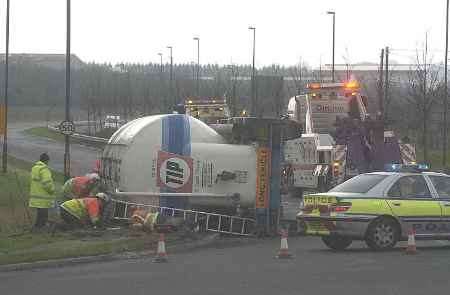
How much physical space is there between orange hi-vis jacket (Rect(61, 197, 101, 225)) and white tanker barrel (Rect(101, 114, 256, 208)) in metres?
0.87

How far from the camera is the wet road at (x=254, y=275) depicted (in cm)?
1135

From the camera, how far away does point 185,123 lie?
19891 mm

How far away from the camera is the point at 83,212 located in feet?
61.9

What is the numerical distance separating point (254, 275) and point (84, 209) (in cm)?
706

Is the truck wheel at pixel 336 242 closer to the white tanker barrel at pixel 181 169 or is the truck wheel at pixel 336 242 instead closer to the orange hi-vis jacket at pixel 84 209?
the white tanker barrel at pixel 181 169

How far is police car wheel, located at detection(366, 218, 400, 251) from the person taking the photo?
15.8m

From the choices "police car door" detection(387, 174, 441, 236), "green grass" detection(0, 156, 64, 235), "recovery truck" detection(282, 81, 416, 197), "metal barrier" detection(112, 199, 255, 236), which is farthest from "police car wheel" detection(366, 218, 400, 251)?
"recovery truck" detection(282, 81, 416, 197)

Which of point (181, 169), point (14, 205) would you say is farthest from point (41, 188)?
point (14, 205)

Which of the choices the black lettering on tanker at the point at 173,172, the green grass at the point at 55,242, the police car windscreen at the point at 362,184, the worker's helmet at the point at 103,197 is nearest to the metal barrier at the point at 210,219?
Answer: the worker's helmet at the point at 103,197

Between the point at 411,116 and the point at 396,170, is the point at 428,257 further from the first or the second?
the point at 411,116

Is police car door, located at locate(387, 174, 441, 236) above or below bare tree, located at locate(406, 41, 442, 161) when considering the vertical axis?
below

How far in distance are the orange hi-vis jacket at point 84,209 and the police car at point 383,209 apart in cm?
466

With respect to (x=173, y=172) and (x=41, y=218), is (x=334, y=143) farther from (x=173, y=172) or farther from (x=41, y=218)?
(x=41, y=218)

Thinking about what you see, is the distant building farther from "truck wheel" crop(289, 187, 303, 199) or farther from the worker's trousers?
the worker's trousers
